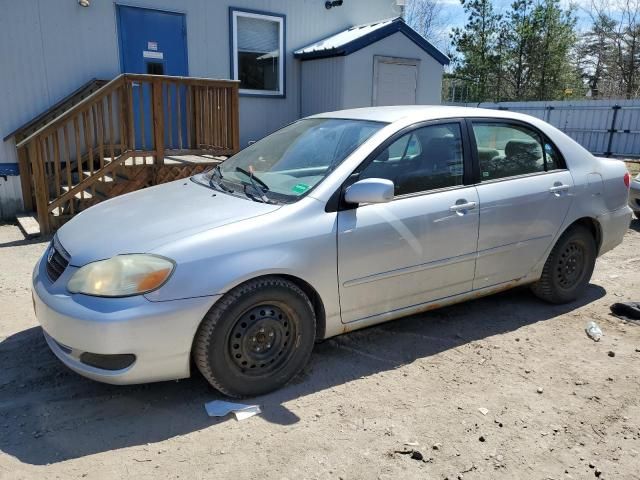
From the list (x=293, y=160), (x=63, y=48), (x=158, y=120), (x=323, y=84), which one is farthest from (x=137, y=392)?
(x=323, y=84)

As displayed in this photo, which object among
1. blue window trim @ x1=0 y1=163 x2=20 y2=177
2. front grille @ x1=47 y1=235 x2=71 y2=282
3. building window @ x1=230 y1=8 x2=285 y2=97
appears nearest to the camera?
front grille @ x1=47 y1=235 x2=71 y2=282

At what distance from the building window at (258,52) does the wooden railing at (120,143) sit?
4.03 feet

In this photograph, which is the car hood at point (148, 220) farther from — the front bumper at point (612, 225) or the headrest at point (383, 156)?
the front bumper at point (612, 225)

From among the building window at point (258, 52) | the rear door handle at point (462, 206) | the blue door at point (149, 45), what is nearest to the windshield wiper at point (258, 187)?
the rear door handle at point (462, 206)

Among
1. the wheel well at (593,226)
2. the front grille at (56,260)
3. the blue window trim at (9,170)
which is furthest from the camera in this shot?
the blue window trim at (9,170)

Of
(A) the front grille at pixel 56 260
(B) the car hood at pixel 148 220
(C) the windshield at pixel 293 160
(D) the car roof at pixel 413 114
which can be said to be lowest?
(A) the front grille at pixel 56 260

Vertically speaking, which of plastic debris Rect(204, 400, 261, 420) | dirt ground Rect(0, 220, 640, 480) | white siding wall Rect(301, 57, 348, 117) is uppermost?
white siding wall Rect(301, 57, 348, 117)

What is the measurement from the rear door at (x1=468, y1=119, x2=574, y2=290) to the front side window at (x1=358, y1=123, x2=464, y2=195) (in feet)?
0.65

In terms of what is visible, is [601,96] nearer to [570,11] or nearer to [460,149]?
[570,11]

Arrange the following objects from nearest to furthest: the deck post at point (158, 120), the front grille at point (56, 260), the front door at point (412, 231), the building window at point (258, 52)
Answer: the front grille at point (56, 260)
the front door at point (412, 231)
the deck post at point (158, 120)
the building window at point (258, 52)

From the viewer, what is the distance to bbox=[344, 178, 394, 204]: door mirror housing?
3.12m

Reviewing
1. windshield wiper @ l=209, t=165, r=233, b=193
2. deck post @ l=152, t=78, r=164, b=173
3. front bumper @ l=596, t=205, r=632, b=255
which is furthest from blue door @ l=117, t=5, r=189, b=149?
front bumper @ l=596, t=205, r=632, b=255

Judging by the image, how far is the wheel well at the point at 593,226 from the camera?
4.50 metres

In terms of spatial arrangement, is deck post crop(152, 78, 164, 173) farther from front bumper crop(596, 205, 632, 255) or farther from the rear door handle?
front bumper crop(596, 205, 632, 255)
